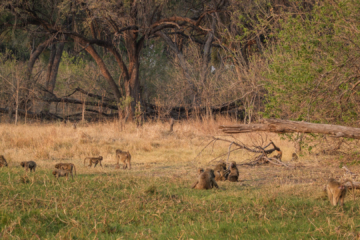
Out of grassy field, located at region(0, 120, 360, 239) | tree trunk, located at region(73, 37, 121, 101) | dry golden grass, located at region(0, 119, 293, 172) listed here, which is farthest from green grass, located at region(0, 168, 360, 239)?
tree trunk, located at region(73, 37, 121, 101)

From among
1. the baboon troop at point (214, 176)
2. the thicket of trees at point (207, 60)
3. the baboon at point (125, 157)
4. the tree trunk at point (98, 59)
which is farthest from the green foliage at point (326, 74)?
the tree trunk at point (98, 59)

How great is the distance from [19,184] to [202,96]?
14369 mm

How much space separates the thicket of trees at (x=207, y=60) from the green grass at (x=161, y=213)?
9.28 feet

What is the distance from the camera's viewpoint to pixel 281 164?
10242 millimetres

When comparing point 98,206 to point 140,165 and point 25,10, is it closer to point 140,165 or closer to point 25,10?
point 140,165

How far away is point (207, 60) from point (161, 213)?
751 inches

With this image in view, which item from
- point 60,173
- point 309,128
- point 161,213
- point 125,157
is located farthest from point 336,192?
point 125,157

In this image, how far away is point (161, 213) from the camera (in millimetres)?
5387

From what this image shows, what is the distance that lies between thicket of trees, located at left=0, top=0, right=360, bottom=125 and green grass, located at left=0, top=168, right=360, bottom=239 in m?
2.83

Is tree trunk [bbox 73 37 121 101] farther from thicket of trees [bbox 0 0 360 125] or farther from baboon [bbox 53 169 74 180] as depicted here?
baboon [bbox 53 169 74 180]

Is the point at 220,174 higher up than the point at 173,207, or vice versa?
the point at 220,174

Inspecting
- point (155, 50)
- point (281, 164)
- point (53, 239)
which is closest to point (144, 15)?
point (155, 50)

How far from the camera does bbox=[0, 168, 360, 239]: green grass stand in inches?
176

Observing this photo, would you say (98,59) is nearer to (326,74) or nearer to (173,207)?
(326,74)
